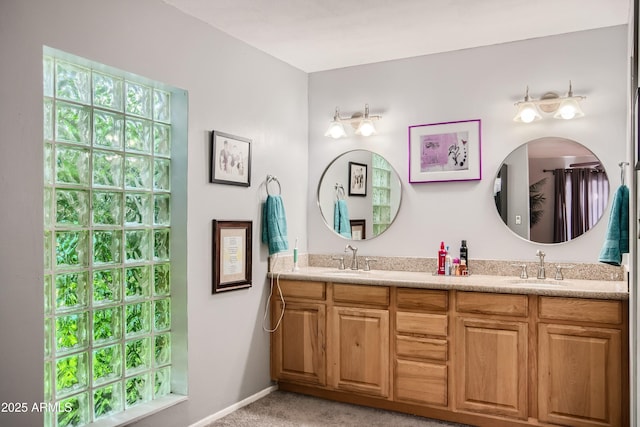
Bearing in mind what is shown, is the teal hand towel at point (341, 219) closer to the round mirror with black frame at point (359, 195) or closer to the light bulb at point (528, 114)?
the round mirror with black frame at point (359, 195)

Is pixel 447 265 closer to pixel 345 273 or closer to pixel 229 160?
pixel 345 273

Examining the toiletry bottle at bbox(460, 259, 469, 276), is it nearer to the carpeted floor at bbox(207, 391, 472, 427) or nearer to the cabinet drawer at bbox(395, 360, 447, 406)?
the cabinet drawer at bbox(395, 360, 447, 406)

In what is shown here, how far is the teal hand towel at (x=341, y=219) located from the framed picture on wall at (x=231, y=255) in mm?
838

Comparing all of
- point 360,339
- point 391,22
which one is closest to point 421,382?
point 360,339

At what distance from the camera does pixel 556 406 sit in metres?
3.01

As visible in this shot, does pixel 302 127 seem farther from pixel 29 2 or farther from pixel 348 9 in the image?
pixel 29 2

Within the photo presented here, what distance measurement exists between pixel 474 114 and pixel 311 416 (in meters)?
2.31

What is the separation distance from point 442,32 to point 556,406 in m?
2.34

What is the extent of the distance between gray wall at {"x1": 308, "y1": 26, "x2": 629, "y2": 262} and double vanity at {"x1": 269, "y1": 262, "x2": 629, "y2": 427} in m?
0.27

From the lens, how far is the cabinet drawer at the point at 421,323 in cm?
331

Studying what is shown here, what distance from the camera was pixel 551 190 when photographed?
139 inches

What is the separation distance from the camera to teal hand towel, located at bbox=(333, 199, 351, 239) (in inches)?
167

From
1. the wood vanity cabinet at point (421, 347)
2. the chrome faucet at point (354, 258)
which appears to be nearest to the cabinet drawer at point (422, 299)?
the wood vanity cabinet at point (421, 347)

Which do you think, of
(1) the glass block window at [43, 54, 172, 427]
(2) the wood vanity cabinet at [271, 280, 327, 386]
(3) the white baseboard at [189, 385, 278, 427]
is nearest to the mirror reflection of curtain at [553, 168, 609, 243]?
(2) the wood vanity cabinet at [271, 280, 327, 386]
